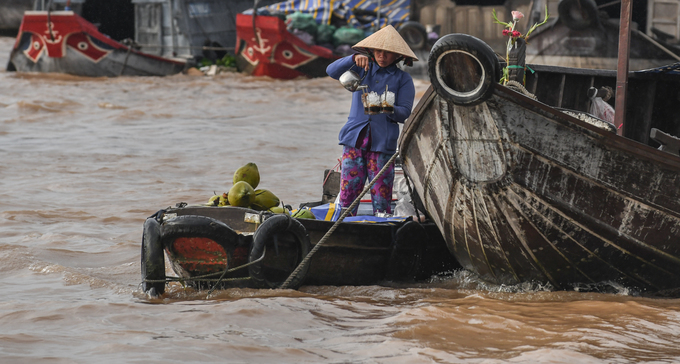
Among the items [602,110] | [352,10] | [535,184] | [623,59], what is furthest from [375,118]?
→ [352,10]

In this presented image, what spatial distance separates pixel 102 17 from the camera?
24.2m

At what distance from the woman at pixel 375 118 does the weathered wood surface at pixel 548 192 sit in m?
0.45

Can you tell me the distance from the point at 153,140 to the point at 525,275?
27.3 ft

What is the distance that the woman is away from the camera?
177 inches

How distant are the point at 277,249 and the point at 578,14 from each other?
1130cm

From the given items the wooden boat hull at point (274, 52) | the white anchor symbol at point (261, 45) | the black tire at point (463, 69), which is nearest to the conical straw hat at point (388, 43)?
the black tire at point (463, 69)

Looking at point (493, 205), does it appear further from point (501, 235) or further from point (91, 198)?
point (91, 198)

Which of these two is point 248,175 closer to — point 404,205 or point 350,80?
point 350,80

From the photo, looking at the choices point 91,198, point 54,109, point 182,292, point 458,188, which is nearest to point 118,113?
point 54,109

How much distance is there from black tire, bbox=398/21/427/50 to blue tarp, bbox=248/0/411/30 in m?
2.25

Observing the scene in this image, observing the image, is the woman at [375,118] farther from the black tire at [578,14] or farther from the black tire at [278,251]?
the black tire at [578,14]

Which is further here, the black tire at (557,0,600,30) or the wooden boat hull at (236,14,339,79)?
the wooden boat hull at (236,14,339,79)

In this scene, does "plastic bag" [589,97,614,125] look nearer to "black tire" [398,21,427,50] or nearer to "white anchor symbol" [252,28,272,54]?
"black tire" [398,21,427,50]

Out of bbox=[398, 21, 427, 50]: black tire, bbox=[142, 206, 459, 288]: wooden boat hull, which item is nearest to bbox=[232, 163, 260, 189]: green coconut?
bbox=[142, 206, 459, 288]: wooden boat hull
